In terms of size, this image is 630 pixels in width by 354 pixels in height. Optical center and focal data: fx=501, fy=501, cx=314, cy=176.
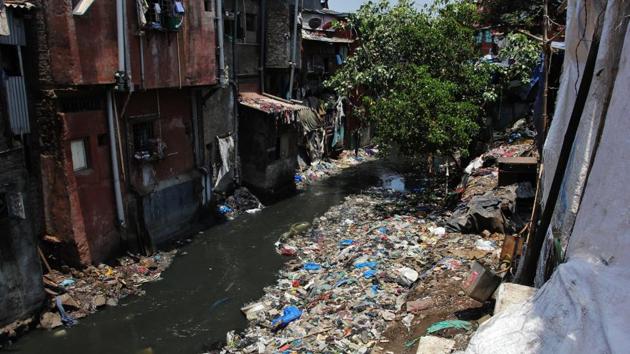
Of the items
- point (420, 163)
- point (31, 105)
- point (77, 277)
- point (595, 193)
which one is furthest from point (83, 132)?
point (420, 163)

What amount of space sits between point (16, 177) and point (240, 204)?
27.6 ft

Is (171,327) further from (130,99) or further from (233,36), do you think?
(233,36)

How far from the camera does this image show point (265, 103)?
17250 mm

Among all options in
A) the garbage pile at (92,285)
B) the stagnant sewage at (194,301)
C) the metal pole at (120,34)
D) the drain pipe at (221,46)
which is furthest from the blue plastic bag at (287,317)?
the drain pipe at (221,46)

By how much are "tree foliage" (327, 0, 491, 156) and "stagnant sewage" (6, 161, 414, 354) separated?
4.46 m

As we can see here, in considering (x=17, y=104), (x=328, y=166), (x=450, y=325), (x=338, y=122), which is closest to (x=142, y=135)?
(x=17, y=104)

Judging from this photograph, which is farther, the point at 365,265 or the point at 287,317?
the point at 365,265

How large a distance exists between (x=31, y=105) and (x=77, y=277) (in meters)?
3.60

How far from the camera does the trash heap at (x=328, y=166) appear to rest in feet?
67.7

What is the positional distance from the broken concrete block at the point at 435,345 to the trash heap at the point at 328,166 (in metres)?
14.1

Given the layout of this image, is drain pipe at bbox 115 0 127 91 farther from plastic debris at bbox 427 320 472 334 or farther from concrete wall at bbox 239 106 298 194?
plastic debris at bbox 427 320 472 334

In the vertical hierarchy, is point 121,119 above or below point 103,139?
above

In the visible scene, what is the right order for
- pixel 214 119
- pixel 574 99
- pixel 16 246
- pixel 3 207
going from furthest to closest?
pixel 214 119
pixel 16 246
pixel 3 207
pixel 574 99

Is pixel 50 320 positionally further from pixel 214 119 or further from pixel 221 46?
pixel 221 46
